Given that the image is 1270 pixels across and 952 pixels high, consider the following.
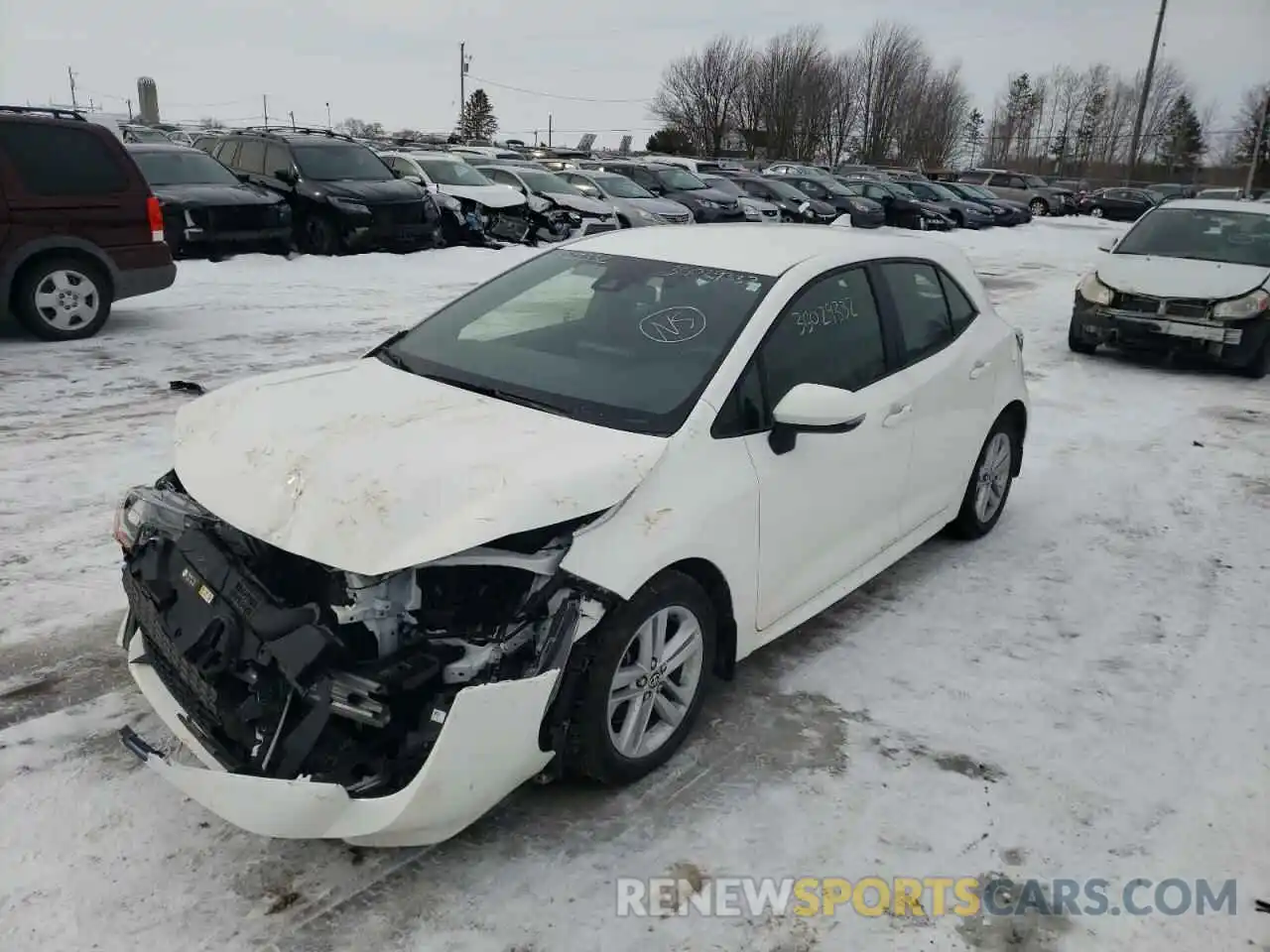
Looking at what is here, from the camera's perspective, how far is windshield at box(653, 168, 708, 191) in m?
24.0

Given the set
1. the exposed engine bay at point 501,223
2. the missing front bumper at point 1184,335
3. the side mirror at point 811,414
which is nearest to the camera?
the side mirror at point 811,414

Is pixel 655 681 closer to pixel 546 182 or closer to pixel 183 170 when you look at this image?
pixel 183 170

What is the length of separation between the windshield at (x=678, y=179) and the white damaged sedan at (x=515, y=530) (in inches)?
803

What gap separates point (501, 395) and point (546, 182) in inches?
675

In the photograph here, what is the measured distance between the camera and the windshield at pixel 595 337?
11.4 feet

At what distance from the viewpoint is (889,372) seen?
4258mm

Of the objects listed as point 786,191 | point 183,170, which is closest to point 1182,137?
point 786,191

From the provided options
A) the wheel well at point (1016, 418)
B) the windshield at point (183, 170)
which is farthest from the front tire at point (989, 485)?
the windshield at point (183, 170)

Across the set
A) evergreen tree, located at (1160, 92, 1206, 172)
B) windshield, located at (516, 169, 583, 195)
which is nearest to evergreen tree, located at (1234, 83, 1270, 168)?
evergreen tree, located at (1160, 92, 1206, 172)

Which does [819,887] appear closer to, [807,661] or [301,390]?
[807,661]

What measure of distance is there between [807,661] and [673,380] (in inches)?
53.0

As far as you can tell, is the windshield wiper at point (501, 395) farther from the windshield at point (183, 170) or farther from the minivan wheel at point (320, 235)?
the minivan wheel at point (320, 235)

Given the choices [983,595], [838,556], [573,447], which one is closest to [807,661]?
[838,556]

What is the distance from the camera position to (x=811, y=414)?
3.40 meters
